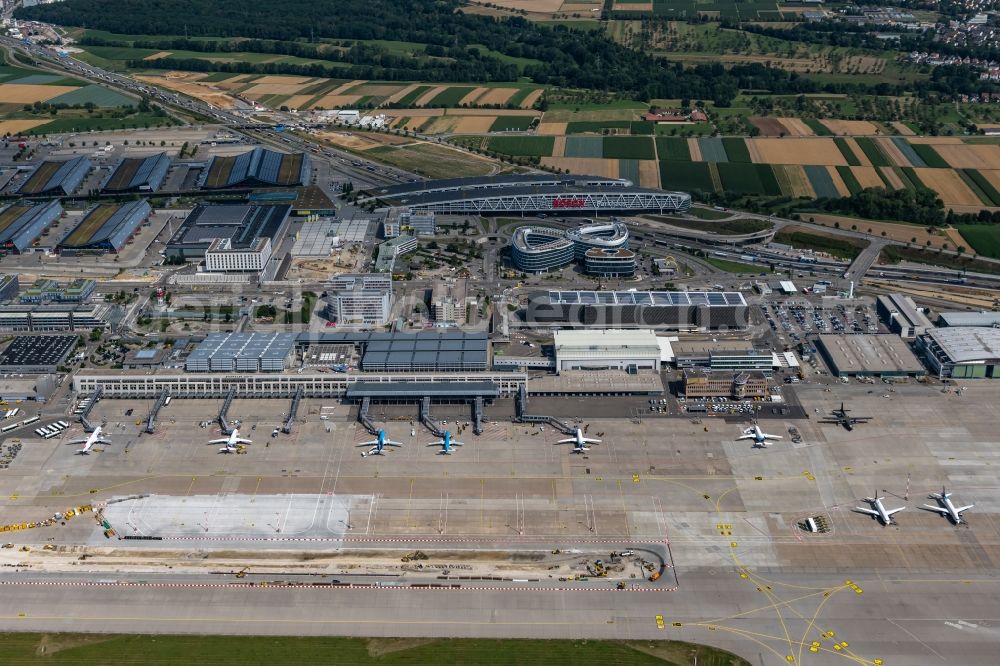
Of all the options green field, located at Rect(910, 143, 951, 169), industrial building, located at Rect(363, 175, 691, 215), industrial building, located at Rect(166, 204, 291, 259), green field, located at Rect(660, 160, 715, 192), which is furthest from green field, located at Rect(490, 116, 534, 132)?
green field, located at Rect(910, 143, 951, 169)

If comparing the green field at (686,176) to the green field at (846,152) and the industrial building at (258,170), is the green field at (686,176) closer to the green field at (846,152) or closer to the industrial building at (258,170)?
the green field at (846,152)

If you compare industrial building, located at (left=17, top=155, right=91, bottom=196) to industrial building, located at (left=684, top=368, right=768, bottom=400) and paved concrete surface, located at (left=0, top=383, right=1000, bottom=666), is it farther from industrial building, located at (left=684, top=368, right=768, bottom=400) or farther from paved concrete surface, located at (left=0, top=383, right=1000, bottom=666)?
industrial building, located at (left=684, top=368, right=768, bottom=400)

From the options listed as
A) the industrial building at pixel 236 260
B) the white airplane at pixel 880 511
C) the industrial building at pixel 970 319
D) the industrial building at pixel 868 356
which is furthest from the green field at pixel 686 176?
the white airplane at pixel 880 511

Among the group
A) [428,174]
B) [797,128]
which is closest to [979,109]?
[797,128]

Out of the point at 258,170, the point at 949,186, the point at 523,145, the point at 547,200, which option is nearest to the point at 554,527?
the point at 547,200

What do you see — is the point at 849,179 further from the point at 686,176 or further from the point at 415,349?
the point at 415,349
